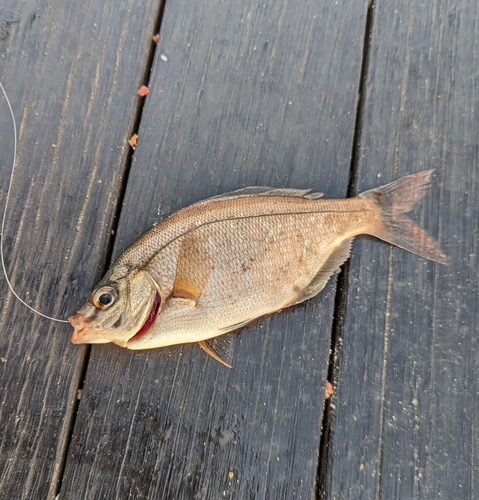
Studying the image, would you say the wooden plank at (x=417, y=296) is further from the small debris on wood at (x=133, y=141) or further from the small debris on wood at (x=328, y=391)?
the small debris on wood at (x=133, y=141)

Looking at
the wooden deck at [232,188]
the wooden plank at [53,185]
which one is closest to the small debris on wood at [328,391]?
the wooden deck at [232,188]

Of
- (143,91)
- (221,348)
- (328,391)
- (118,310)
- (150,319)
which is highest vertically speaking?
(143,91)

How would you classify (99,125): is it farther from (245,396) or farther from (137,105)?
(245,396)

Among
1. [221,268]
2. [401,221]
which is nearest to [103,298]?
[221,268]

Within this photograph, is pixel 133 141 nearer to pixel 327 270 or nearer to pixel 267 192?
pixel 267 192

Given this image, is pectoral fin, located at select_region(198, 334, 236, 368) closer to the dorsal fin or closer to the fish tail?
the dorsal fin

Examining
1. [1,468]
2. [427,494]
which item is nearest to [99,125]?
[1,468]
